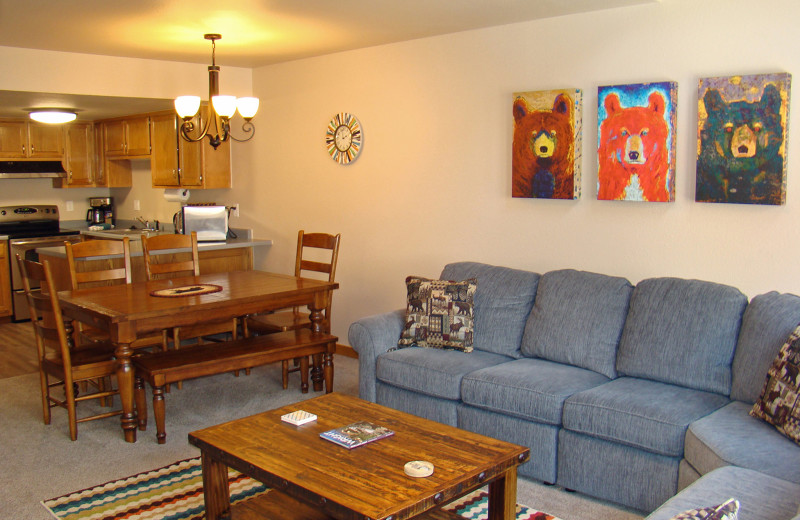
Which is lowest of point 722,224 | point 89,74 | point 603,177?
point 722,224

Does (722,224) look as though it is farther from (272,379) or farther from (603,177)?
(272,379)

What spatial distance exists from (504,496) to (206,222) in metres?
Result: 4.41

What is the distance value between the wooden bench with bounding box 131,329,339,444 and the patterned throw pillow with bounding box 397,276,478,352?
2.47 ft

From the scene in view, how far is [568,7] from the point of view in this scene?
4.00 meters

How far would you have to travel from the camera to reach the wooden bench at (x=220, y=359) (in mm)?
3938

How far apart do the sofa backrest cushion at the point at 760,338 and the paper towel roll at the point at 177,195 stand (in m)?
5.15

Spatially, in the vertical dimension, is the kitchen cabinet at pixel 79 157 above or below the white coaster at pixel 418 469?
above

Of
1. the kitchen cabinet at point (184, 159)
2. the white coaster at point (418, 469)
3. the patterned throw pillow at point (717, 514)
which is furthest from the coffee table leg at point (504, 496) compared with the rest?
the kitchen cabinet at point (184, 159)

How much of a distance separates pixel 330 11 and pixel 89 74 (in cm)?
234

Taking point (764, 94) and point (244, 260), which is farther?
point (244, 260)

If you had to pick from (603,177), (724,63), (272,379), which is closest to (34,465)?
(272,379)

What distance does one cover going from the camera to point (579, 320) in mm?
3715

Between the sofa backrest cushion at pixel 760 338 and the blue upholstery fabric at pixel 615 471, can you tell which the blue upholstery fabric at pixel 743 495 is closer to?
the blue upholstery fabric at pixel 615 471

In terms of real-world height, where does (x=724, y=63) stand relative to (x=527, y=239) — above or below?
above
